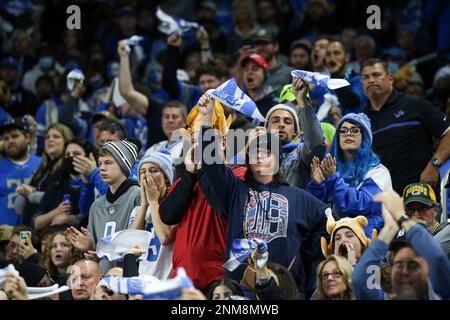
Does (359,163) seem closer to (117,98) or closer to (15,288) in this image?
(15,288)

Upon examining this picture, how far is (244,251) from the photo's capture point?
24.7 ft

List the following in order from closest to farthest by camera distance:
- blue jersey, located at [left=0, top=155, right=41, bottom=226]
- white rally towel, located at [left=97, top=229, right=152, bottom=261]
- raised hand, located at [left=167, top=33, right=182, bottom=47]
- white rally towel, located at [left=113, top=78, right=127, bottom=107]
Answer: white rally towel, located at [left=97, top=229, right=152, bottom=261], blue jersey, located at [left=0, top=155, right=41, bottom=226], raised hand, located at [left=167, top=33, right=182, bottom=47], white rally towel, located at [left=113, top=78, right=127, bottom=107]

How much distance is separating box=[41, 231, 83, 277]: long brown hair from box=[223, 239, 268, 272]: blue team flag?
2.10m

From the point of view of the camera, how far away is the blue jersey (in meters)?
11.5

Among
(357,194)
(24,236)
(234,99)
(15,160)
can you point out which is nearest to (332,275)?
(357,194)

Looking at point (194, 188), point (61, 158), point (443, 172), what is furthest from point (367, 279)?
point (61, 158)

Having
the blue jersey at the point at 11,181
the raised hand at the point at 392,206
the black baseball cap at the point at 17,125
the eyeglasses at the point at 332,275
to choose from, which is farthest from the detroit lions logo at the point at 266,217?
the black baseball cap at the point at 17,125

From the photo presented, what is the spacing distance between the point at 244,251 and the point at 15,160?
4846 millimetres

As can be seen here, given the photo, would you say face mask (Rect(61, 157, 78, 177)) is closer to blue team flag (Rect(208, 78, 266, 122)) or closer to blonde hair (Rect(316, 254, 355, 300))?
blue team flag (Rect(208, 78, 266, 122))

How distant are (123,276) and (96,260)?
0.75m

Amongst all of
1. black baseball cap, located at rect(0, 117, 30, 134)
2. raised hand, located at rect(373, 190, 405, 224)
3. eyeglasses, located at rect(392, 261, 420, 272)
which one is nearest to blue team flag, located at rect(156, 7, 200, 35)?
black baseball cap, located at rect(0, 117, 30, 134)

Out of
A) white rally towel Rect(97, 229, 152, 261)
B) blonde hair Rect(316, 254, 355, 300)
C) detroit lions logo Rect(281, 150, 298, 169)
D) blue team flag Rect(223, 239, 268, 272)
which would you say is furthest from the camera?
detroit lions logo Rect(281, 150, 298, 169)

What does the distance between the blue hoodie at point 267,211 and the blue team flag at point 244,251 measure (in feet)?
1.13
